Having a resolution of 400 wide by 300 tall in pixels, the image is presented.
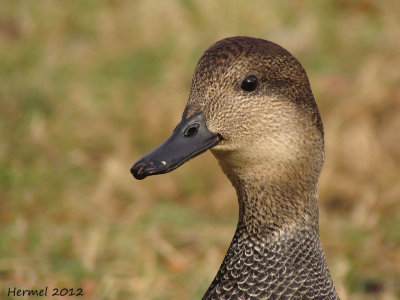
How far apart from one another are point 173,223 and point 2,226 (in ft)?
3.04

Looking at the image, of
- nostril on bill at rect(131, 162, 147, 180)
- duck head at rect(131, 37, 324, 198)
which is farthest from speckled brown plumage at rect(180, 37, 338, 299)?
nostril on bill at rect(131, 162, 147, 180)

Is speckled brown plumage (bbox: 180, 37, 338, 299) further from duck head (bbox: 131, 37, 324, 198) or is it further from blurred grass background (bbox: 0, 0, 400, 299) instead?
blurred grass background (bbox: 0, 0, 400, 299)

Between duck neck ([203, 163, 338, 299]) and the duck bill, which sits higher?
the duck bill

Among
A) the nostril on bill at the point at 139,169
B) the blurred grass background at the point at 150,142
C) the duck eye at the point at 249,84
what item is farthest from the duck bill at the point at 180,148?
the blurred grass background at the point at 150,142

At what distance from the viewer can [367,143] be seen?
474cm

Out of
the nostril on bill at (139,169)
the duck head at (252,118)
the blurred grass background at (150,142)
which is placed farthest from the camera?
the blurred grass background at (150,142)

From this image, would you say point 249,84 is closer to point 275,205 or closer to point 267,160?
point 267,160

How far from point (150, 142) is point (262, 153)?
9.62 ft

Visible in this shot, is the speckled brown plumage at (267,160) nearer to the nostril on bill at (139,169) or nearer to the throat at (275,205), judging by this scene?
the throat at (275,205)

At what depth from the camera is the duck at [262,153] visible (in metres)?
2.05

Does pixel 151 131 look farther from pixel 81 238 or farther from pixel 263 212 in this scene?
pixel 263 212

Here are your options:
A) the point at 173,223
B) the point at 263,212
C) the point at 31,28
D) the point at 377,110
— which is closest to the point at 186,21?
the point at 31,28

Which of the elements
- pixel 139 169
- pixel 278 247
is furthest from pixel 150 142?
pixel 139 169

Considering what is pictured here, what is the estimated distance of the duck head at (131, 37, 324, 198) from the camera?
6.73 feet
